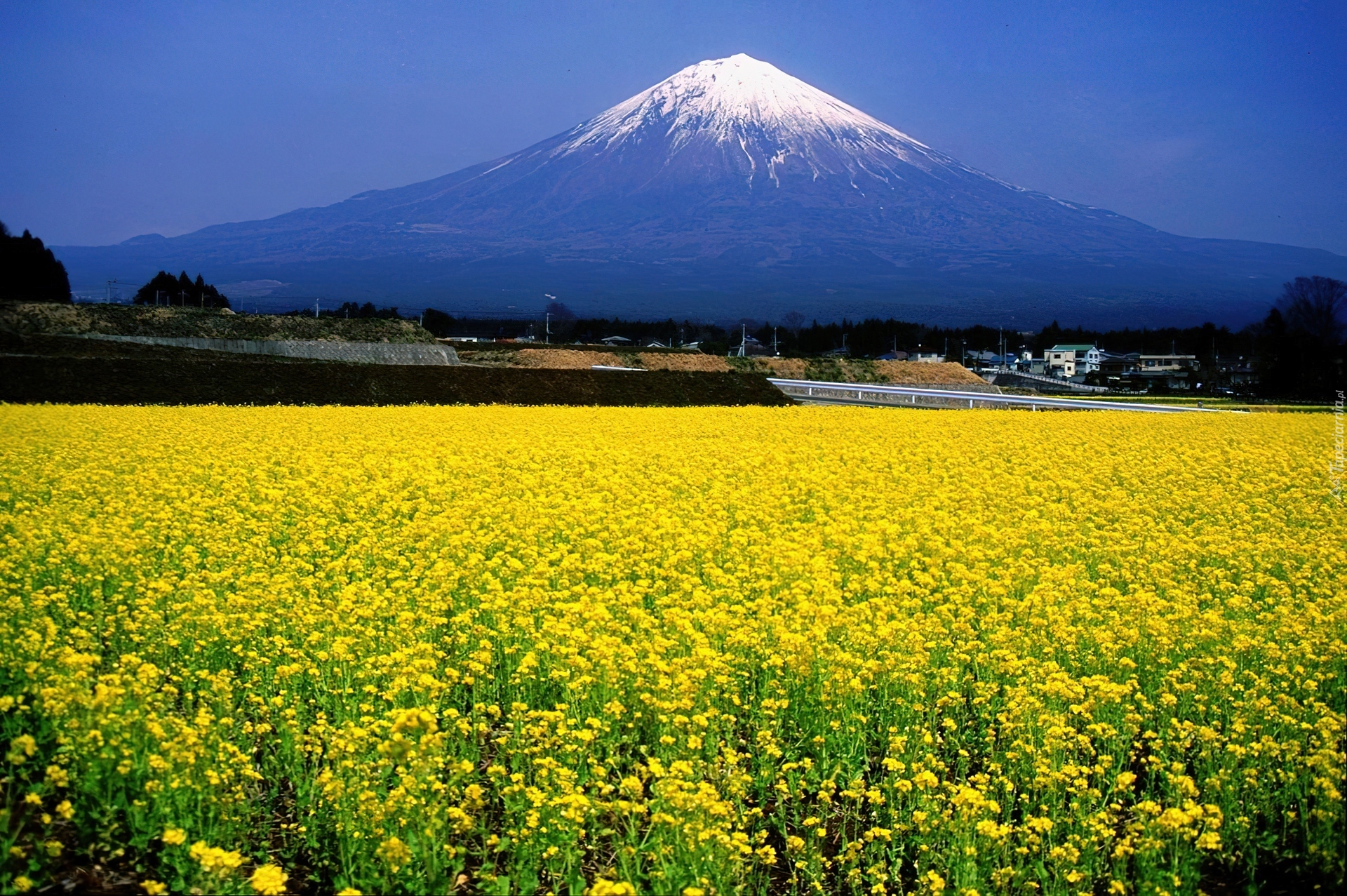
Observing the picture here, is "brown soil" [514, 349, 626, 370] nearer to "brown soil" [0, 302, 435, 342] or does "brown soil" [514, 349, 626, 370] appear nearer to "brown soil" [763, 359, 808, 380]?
"brown soil" [0, 302, 435, 342]

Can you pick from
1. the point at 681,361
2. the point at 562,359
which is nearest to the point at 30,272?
the point at 562,359

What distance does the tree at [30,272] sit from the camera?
7444 cm

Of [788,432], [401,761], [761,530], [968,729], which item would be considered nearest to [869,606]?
[968,729]

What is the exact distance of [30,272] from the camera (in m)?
76.8

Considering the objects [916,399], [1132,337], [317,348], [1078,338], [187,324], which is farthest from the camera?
[1078,338]

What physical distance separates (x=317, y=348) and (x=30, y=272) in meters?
40.6

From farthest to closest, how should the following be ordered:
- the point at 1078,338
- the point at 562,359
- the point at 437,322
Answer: the point at 1078,338
the point at 437,322
the point at 562,359

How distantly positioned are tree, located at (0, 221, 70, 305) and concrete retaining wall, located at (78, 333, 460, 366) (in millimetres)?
30700

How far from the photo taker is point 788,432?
25.0 metres

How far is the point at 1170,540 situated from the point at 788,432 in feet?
45.7

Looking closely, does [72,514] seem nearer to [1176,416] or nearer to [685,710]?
[685,710]

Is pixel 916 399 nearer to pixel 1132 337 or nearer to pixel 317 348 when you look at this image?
pixel 317 348

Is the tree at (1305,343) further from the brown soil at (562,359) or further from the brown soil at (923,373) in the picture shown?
the brown soil at (562,359)

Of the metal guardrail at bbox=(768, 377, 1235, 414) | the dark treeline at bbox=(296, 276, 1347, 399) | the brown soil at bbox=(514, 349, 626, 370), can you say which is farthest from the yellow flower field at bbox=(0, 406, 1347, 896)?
the dark treeline at bbox=(296, 276, 1347, 399)
